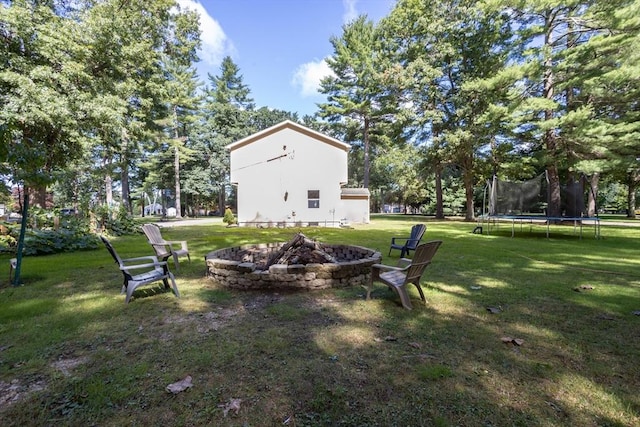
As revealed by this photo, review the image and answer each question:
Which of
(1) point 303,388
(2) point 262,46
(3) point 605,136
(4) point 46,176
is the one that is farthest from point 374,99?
(1) point 303,388

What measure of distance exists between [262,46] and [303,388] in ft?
64.2

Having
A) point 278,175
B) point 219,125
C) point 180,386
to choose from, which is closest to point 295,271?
point 180,386

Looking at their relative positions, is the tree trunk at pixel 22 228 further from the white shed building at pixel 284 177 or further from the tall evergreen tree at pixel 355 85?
the tall evergreen tree at pixel 355 85

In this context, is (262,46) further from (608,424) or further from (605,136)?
(608,424)

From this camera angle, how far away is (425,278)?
5691 millimetres

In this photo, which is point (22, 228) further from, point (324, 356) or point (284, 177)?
point (284, 177)

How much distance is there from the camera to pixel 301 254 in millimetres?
5539

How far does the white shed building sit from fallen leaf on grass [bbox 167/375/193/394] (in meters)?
15.6

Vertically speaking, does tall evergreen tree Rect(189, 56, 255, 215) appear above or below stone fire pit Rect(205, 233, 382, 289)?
above

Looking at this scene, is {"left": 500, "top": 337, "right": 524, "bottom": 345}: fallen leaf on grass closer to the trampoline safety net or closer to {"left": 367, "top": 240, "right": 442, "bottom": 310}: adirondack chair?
{"left": 367, "top": 240, "right": 442, "bottom": 310}: adirondack chair

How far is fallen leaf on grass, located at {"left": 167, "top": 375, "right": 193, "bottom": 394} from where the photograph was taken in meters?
2.28

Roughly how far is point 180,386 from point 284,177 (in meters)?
16.1

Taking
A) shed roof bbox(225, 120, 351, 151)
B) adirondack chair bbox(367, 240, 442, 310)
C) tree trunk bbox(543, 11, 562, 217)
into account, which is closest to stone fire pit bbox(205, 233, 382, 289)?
adirondack chair bbox(367, 240, 442, 310)


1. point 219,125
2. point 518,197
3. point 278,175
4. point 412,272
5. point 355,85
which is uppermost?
point 355,85
